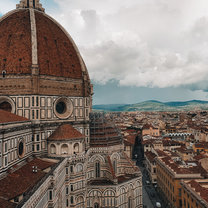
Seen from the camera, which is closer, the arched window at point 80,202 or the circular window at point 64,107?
the arched window at point 80,202

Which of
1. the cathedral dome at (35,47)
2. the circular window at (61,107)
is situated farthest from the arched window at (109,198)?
the cathedral dome at (35,47)

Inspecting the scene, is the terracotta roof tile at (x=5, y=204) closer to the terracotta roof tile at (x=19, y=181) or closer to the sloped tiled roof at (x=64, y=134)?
the terracotta roof tile at (x=19, y=181)

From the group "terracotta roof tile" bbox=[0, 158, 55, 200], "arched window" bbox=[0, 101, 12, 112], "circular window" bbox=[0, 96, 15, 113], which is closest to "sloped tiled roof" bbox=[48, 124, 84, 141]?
"terracotta roof tile" bbox=[0, 158, 55, 200]

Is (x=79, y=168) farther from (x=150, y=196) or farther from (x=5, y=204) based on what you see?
(x=150, y=196)

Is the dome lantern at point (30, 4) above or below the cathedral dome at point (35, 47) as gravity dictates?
above

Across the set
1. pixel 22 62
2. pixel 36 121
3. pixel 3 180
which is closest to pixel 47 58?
pixel 22 62

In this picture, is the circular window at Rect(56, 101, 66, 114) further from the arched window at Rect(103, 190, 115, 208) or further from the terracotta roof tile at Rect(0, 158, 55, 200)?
the arched window at Rect(103, 190, 115, 208)
